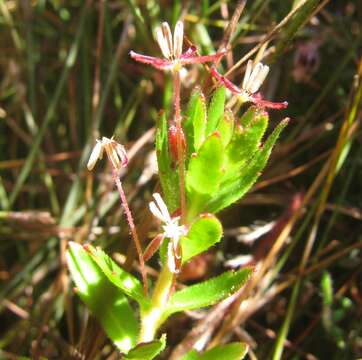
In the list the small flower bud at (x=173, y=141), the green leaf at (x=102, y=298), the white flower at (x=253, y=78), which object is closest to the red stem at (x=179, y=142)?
the small flower bud at (x=173, y=141)

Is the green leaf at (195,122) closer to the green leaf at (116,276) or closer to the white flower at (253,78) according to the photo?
the white flower at (253,78)

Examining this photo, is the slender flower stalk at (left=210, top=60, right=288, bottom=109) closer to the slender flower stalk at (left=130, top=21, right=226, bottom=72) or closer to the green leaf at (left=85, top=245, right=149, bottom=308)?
the slender flower stalk at (left=130, top=21, right=226, bottom=72)

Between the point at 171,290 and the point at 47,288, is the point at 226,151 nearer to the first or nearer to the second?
the point at 171,290

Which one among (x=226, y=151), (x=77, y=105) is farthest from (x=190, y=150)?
(x=77, y=105)

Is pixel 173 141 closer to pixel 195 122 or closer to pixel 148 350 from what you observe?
pixel 195 122

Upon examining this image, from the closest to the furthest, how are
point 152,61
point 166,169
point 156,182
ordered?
point 152,61, point 166,169, point 156,182

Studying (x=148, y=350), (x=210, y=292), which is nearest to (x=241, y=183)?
(x=210, y=292)
